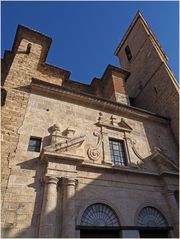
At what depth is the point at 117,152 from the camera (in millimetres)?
8188

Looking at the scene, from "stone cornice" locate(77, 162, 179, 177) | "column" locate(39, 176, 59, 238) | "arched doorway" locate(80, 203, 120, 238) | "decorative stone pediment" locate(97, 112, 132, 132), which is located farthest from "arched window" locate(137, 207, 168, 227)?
"decorative stone pediment" locate(97, 112, 132, 132)

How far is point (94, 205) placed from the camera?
20.2 ft

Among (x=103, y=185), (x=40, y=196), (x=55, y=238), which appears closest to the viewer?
(x=55, y=238)

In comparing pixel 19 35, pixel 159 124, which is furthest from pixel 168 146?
pixel 19 35

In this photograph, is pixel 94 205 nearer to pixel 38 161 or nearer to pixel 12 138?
pixel 38 161

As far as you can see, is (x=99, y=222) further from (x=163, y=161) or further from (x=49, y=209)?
(x=163, y=161)

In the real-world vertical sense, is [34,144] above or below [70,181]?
above

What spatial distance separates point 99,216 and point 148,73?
34.4ft

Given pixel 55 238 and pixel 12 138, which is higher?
pixel 12 138

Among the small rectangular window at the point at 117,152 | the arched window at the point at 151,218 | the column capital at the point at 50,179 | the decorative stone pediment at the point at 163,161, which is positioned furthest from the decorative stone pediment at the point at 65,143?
the decorative stone pediment at the point at 163,161

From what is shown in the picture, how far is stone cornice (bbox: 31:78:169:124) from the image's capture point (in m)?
8.17

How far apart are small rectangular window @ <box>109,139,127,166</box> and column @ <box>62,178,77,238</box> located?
2.43 meters

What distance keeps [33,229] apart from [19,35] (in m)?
9.20

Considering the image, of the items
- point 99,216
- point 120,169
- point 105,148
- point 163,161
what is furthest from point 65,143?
point 163,161
